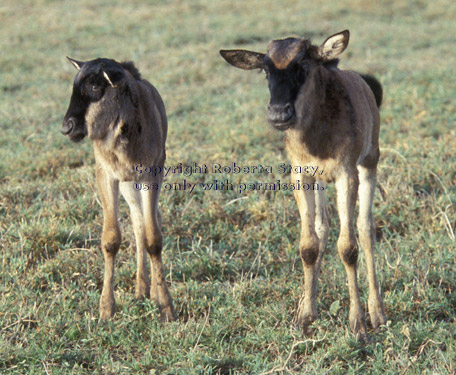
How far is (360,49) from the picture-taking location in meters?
12.8

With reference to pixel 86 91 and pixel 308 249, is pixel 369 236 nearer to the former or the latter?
pixel 308 249

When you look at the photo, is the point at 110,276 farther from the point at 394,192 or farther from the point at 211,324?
the point at 394,192

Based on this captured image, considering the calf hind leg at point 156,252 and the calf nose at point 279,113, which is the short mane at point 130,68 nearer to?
the calf hind leg at point 156,252

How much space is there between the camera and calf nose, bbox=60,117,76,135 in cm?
432

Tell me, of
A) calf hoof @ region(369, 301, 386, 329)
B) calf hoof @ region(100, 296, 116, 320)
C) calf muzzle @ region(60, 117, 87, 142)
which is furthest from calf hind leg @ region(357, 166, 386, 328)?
calf muzzle @ region(60, 117, 87, 142)

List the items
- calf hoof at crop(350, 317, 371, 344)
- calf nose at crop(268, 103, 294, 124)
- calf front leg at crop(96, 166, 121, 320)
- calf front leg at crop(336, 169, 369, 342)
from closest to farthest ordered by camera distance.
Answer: calf nose at crop(268, 103, 294, 124) < calf hoof at crop(350, 317, 371, 344) < calf front leg at crop(336, 169, 369, 342) < calf front leg at crop(96, 166, 121, 320)

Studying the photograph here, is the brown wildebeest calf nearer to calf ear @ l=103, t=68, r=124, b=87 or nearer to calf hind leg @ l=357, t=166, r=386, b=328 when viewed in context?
calf ear @ l=103, t=68, r=124, b=87

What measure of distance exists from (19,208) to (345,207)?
3.46 m

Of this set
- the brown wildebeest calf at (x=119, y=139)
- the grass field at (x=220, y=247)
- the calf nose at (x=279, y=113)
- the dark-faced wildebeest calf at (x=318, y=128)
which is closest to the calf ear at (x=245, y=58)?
the dark-faced wildebeest calf at (x=318, y=128)

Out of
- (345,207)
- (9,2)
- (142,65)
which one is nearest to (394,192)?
(345,207)

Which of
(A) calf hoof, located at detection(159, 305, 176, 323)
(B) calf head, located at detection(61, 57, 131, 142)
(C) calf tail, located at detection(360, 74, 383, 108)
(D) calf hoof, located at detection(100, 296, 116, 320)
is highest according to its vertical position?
(B) calf head, located at detection(61, 57, 131, 142)

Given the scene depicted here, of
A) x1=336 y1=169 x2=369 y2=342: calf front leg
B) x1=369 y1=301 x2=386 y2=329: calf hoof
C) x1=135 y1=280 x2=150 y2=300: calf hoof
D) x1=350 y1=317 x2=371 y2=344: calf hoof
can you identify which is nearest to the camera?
x1=350 y1=317 x2=371 y2=344: calf hoof

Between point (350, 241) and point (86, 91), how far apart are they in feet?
7.27

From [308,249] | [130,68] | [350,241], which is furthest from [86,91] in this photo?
[350,241]
